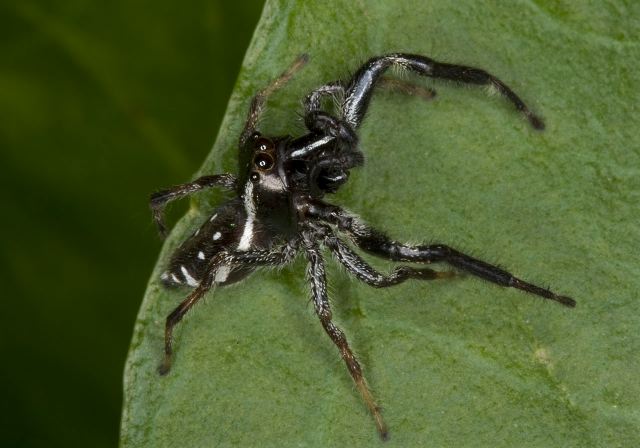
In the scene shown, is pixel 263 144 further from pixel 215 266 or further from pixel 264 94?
pixel 215 266

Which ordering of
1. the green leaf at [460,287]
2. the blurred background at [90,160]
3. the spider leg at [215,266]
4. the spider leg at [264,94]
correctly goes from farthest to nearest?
the blurred background at [90,160], the spider leg at [264,94], the spider leg at [215,266], the green leaf at [460,287]

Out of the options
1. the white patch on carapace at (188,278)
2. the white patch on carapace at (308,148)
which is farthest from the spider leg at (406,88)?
the white patch on carapace at (188,278)

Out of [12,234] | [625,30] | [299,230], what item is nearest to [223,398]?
[299,230]

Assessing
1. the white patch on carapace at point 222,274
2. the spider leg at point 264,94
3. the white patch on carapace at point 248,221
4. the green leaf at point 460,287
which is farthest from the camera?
the white patch on carapace at point 248,221

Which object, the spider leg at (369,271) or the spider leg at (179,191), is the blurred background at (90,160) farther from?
the spider leg at (369,271)

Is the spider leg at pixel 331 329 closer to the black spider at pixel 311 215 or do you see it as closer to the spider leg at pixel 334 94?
the black spider at pixel 311 215

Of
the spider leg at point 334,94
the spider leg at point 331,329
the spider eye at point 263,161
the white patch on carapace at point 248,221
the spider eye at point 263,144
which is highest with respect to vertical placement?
the spider leg at point 334,94

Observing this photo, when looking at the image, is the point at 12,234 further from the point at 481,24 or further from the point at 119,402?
the point at 481,24

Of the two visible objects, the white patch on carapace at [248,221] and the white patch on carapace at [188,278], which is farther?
the white patch on carapace at [248,221]

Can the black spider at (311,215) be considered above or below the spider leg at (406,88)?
below
